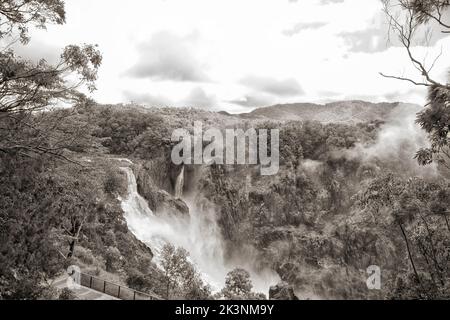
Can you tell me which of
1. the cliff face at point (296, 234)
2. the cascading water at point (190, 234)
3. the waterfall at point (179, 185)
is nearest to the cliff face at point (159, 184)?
the waterfall at point (179, 185)

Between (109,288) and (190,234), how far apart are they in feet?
72.7

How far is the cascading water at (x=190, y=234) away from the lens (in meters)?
28.0

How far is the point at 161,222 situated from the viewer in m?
31.2

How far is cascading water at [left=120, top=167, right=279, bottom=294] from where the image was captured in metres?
28.0

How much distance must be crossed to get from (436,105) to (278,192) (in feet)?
119

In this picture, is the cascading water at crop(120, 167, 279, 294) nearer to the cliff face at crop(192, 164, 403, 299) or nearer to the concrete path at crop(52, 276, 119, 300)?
the cliff face at crop(192, 164, 403, 299)

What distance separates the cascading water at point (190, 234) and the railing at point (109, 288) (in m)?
11.9

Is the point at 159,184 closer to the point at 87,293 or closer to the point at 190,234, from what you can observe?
the point at 190,234

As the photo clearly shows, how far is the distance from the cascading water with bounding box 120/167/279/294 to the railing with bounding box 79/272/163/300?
11945 mm

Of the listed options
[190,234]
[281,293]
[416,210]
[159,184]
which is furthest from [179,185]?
[416,210]

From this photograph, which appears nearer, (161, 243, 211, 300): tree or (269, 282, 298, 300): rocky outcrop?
(161, 243, 211, 300): tree

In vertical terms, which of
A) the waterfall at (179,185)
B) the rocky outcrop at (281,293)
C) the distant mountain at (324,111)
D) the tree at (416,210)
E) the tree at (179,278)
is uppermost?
the distant mountain at (324,111)

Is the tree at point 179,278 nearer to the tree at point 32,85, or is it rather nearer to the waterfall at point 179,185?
the tree at point 32,85

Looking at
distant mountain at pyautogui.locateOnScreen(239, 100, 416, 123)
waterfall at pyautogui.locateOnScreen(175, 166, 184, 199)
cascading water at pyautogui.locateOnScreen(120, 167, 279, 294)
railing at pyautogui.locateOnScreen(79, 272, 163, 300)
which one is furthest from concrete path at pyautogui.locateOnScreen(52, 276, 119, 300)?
distant mountain at pyautogui.locateOnScreen(239, 100, 416, 123)
